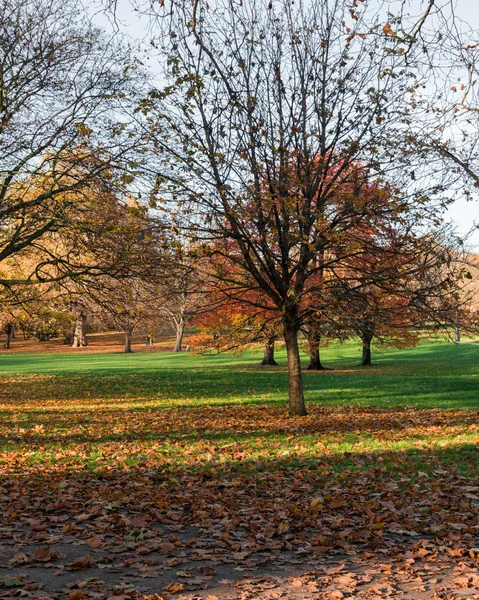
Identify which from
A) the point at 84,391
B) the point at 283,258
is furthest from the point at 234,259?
the point at 84,391

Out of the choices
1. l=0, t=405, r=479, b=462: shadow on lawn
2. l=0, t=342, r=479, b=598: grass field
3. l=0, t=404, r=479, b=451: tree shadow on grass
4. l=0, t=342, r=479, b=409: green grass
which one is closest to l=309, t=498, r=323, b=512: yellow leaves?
l=0, t=342, r=479, b=598: grass field

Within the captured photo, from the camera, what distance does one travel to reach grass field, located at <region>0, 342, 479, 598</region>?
588 centimetres

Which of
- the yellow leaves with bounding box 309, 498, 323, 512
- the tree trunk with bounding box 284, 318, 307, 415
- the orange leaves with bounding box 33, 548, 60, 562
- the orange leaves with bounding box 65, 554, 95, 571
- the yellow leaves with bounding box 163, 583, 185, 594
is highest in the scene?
the tree trunk with bounding box 284, 318, 307, 415

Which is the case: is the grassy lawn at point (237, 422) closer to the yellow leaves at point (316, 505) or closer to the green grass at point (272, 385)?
the green grass at point (272, 385)

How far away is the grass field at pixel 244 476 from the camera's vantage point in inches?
232

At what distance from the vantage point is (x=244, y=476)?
27.9 ft

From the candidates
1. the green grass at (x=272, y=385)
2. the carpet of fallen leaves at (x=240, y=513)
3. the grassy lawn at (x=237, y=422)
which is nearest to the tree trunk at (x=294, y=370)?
the grassy lawn at (x=237, y=422)

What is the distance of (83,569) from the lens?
16.5ft

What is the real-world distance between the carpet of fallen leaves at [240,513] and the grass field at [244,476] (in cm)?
3

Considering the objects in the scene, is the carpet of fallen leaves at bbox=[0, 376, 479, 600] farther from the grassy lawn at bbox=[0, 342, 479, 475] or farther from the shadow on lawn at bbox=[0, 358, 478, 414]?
the shadow on lawn at bbox=[0, 358, 478, 414]

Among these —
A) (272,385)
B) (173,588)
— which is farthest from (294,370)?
(173,588)

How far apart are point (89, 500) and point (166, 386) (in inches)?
675

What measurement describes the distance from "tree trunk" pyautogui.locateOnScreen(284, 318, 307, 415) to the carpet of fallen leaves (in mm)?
1633

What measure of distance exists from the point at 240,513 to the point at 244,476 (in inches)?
69.5
